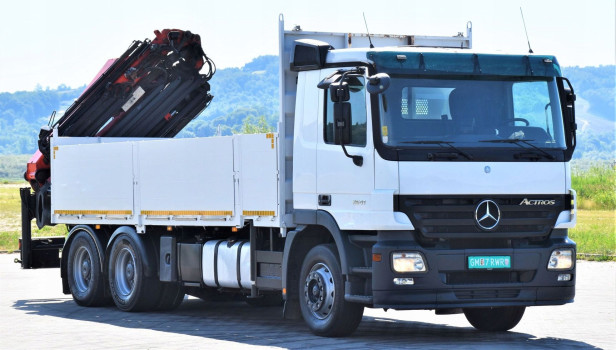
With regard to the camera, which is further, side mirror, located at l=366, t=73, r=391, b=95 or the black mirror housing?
the black mirror housing

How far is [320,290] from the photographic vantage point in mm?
12969

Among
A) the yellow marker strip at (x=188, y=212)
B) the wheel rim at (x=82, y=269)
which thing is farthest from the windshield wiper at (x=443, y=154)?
the wheel rim at (x=82, y=269)

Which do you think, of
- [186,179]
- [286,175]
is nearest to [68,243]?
[186,179]

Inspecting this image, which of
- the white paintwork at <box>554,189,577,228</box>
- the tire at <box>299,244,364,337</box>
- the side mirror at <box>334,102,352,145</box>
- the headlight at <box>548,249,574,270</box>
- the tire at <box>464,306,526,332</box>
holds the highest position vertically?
the side mirror at <box>334,102,352,145</box>

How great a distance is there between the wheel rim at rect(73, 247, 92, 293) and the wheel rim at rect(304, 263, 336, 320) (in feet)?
18.4

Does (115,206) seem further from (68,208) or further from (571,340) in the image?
(571,340)

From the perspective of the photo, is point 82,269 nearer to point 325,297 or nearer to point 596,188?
point 325,297

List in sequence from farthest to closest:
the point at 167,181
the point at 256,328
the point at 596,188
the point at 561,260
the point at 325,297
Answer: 1. the point at 596,188
2. the point at 167,181
3. the point at 256,328
4. the point at 325,297
5. the point at 561,260

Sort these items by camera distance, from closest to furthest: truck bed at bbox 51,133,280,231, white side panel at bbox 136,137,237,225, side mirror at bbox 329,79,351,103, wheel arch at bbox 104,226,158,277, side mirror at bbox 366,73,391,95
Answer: side mirror at bbox 366,73,391,95
side mirror at bbox 329,79,351,103
truck bed at bbox 51,133,280,231
white side panel at bbox 136,137,237,225
wheel arch at bbox 104,226,158,277

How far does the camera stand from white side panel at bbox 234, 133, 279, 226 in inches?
541

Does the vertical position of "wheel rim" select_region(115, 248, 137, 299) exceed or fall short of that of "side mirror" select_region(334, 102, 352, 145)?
it falls short

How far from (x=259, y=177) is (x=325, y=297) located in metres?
1.84

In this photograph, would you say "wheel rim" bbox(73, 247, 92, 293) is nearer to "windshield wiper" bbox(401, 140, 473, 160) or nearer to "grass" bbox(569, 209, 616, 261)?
"windshield wiper" bbox(401, 140, 473, 160)

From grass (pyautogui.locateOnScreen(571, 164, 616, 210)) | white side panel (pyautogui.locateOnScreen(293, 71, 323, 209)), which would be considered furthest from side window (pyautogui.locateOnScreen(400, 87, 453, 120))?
grass (pyautogui.locateOnScreen(571, 164, 616, 210))
